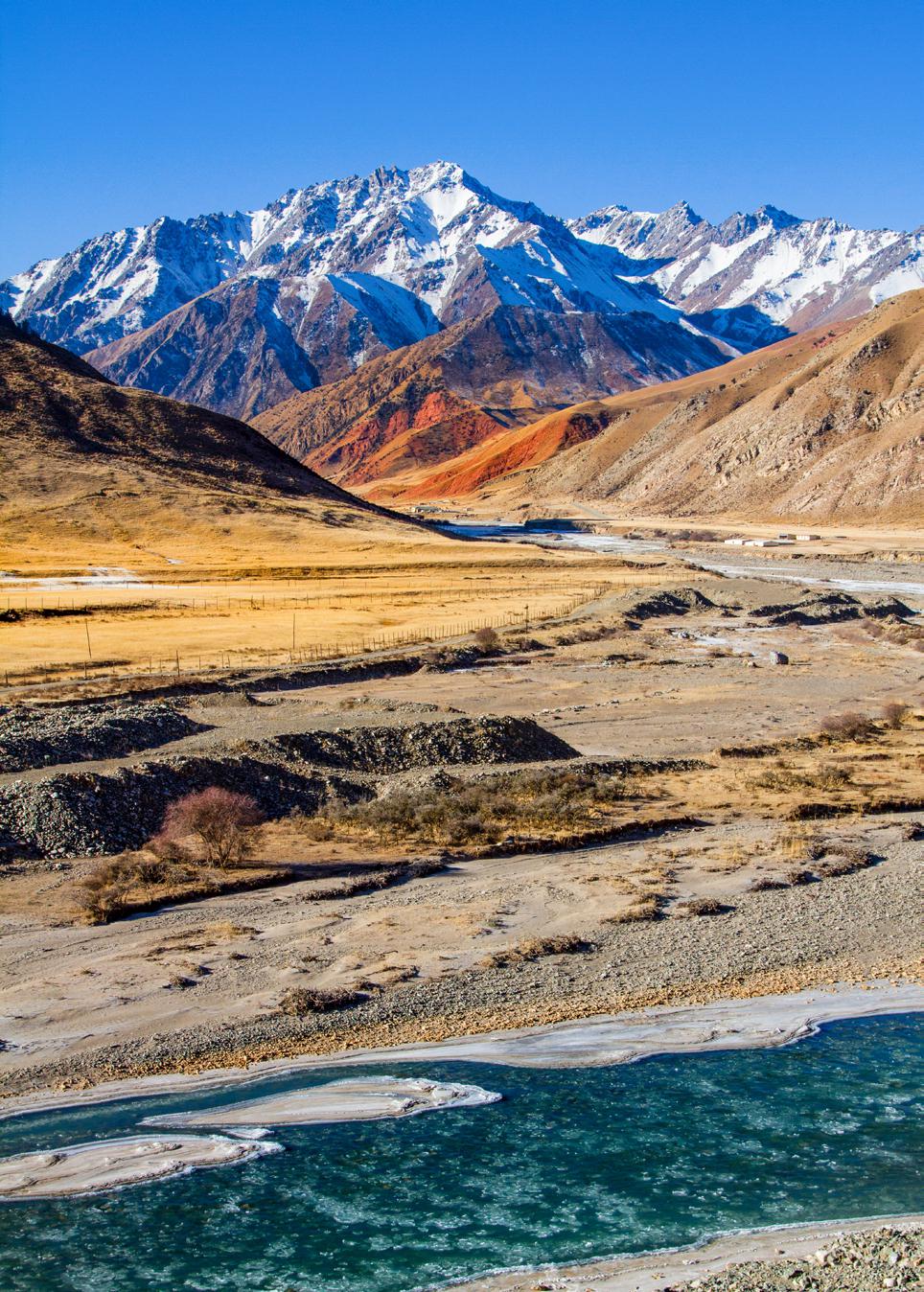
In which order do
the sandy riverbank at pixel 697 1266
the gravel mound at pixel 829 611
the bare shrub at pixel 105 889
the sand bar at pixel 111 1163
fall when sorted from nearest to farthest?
the sandy riverbank at pixel 697 1266
the sand bar at pixel 111 1163
the bare shrub at pixel 105 889
the gravel mound at pixel 829 611

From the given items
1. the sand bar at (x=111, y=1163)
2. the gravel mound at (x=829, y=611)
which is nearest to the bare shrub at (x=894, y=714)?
the gravel mound at (x=829, y=611)

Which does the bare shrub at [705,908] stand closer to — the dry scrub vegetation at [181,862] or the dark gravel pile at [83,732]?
the dry scrub vegetation at [181,862]

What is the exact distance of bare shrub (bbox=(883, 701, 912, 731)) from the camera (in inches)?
1883

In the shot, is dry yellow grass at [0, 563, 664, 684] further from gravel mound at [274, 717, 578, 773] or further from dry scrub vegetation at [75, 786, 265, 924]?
dry scrub vegetation at [75, 786, 265, 924]

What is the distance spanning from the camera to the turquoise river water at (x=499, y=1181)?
14.8 metres

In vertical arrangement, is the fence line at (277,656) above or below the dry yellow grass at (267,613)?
below

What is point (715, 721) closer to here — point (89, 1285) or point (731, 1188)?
point (731, 1188)

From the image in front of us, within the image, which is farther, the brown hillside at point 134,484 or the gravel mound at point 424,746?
the brown hillside at point 134,484

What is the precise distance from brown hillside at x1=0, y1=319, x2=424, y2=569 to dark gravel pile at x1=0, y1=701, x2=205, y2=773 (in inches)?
2795

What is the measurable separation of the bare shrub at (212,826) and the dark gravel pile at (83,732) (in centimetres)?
707

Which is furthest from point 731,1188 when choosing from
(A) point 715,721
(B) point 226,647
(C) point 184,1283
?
(B) point 226,647

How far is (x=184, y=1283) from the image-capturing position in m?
14.4

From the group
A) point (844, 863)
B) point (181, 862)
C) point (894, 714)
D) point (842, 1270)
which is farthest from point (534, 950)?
point (894, 714)

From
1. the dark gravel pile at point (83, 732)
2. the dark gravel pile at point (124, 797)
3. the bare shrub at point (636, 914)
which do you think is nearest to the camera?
the bare shrub at point (636, 914)
